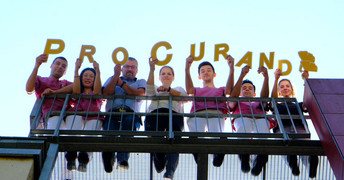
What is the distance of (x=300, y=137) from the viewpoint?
32.3 ft

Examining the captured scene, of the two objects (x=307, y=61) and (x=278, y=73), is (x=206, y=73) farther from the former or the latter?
(x=307, y=61)

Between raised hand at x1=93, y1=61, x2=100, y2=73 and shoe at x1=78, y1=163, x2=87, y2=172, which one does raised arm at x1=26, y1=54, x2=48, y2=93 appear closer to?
raised hand at x1=93, y1=61, x2=100, y2=73

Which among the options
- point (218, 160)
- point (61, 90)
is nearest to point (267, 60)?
point (218, 160)

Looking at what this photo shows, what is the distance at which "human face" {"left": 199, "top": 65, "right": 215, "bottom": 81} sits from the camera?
12036mm

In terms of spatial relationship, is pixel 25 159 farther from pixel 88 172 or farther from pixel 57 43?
pixel 57 43

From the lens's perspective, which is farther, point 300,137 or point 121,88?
point 121,88

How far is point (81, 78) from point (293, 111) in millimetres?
4090

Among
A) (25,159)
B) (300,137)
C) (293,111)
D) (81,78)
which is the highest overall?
(81,78)

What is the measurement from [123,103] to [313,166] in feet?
11.4

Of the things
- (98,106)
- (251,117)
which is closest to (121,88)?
(98,106)

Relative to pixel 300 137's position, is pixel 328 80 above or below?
above

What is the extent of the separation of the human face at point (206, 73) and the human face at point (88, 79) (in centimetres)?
218

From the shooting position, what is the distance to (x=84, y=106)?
11.0 metres

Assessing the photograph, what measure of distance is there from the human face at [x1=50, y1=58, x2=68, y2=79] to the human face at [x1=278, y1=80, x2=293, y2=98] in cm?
435
